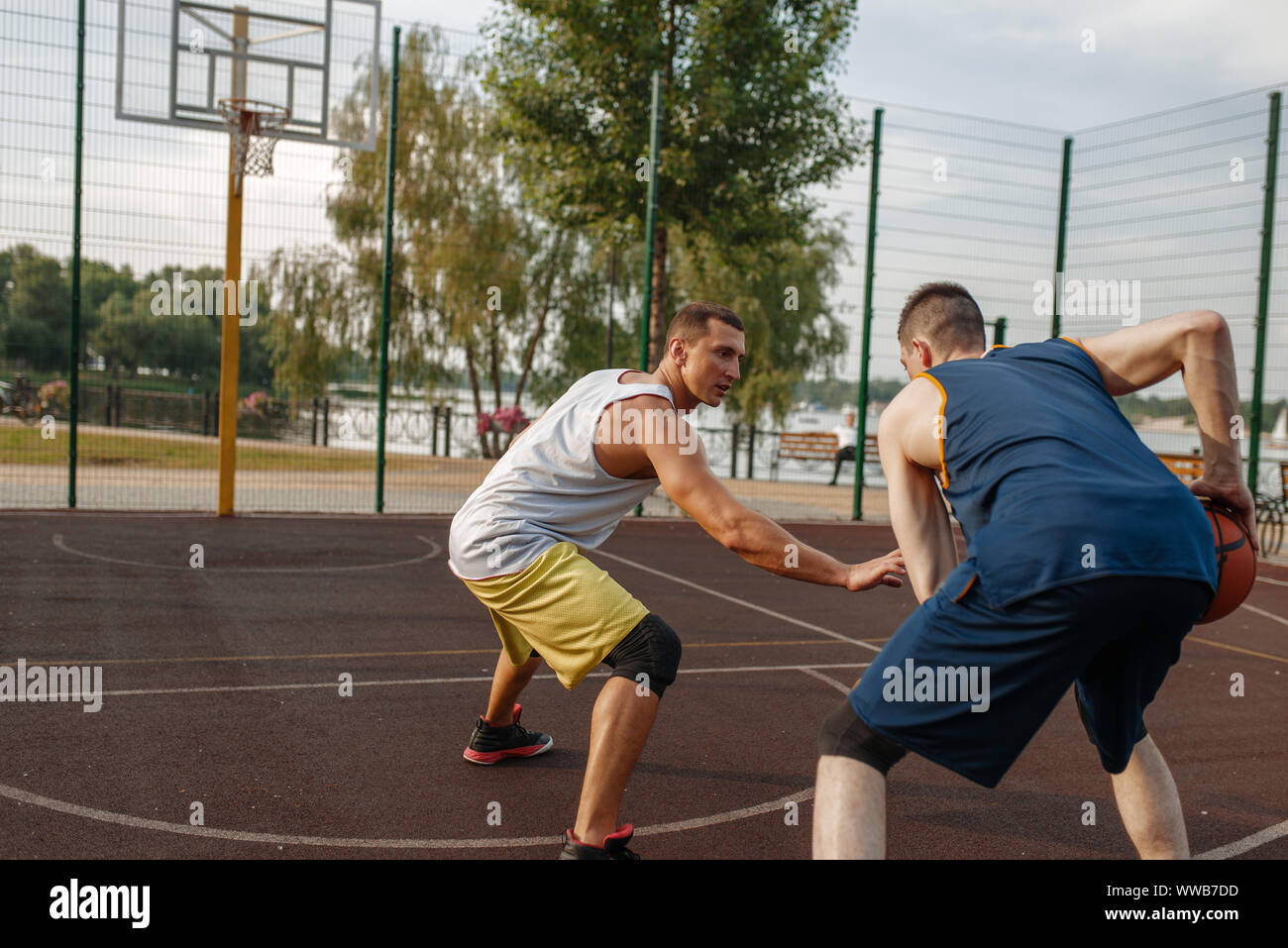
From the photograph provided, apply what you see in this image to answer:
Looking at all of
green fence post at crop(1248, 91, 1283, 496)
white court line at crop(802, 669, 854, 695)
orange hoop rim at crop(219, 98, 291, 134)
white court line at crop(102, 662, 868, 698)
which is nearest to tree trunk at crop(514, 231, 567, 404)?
orange hoop rim at crop(219, 98, 291, 134)

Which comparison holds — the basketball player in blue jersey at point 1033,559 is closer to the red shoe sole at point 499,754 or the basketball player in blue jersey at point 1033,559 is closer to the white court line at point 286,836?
the white court line at point 286,836

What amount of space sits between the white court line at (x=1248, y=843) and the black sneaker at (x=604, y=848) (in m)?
1.91

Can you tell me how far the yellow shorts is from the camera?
3.42 m

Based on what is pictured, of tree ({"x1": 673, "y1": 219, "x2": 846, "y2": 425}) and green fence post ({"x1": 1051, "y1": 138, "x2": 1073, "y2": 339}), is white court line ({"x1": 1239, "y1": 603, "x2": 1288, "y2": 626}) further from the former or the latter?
tree ({"x1": 673, "y1": 219, "x2": 846, "y2": 425})

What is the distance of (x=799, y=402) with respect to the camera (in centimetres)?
2409

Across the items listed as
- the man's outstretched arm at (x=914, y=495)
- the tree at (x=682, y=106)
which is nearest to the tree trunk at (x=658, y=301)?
the tree at (x=682, y=106)

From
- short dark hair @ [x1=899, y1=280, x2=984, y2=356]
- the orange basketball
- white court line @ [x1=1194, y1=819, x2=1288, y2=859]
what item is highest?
short dark hair @ [x1=899, y1=280, x2=984, y2=356]

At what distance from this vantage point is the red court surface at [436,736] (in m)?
3.67

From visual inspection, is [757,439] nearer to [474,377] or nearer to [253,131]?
[474,377]

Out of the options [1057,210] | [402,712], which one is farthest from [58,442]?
[1057,210]

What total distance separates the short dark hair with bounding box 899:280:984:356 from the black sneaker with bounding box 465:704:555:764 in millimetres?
2336

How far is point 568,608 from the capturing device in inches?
136
